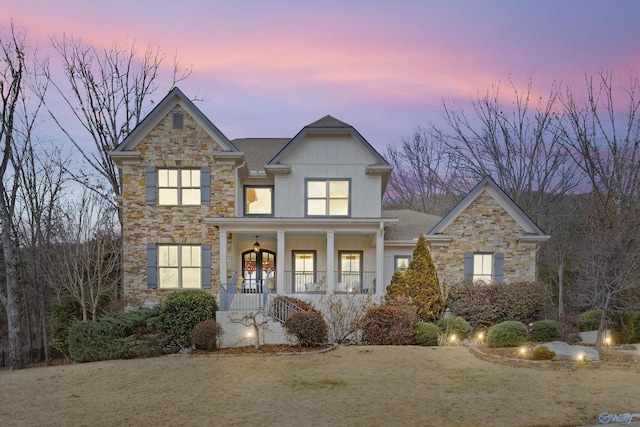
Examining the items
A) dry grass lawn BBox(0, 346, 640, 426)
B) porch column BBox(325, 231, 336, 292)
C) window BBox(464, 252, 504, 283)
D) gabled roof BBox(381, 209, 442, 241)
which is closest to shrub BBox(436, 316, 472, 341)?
dry grass lawn BBox(0, 346, 640, 426)

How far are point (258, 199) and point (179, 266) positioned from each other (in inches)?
173

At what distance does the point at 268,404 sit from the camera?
30.4 ft

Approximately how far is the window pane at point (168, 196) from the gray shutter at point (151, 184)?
0.26 m

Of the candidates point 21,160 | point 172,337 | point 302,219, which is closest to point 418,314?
point 302,219

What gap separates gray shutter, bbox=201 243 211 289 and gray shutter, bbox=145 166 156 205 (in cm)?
270

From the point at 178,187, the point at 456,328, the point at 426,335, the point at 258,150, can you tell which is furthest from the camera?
the point at 258,150

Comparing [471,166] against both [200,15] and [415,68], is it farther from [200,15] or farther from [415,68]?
[200,15]

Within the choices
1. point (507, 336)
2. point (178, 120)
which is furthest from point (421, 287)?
point (178, 120)

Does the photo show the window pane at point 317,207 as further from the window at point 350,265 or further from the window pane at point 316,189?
the window at point 350,265

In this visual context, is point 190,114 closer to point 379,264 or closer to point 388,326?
point 379,264

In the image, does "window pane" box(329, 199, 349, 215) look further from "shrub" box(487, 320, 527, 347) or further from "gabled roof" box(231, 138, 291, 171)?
"shrub" box(487, 320, 527, 347)

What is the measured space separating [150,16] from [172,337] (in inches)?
450

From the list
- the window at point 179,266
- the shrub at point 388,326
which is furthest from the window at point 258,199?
the shrub at point 388,326

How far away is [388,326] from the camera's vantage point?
15.7 m
